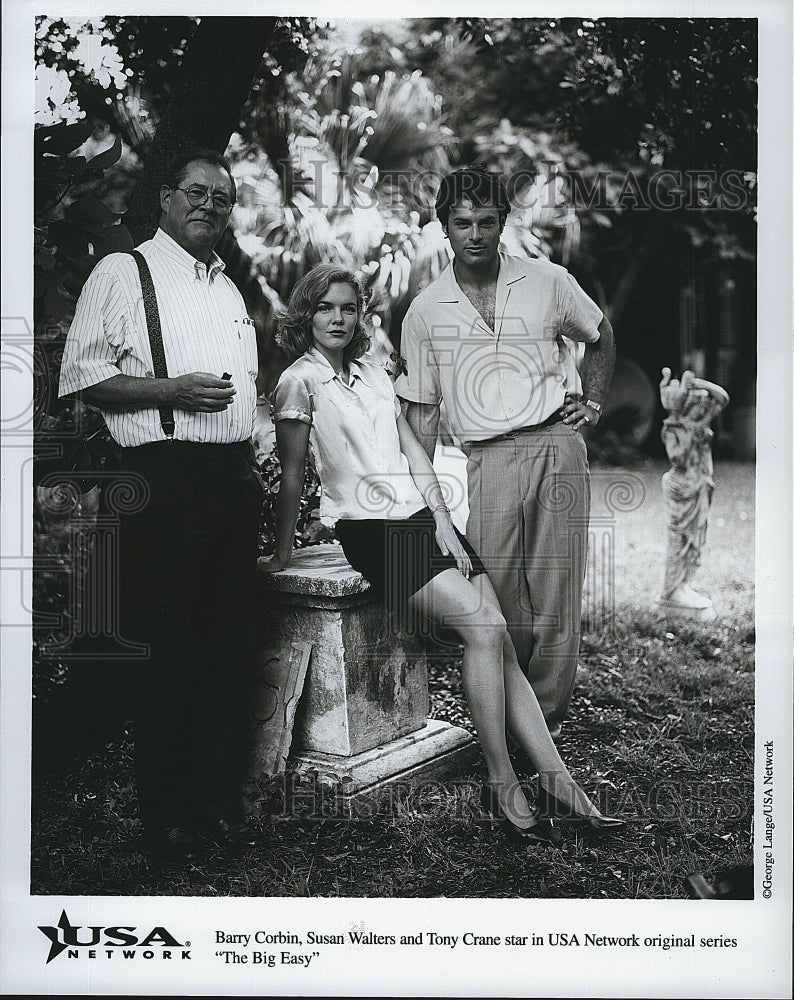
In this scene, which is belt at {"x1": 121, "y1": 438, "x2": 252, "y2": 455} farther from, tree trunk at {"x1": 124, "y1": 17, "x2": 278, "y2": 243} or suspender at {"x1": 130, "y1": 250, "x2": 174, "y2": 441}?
tree trunk at {"x1": 124, "y1": 17, "x2": 278, "y2": 243}

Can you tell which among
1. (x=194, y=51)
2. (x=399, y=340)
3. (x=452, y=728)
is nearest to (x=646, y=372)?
(x=399, y=340)

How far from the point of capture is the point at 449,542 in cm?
387

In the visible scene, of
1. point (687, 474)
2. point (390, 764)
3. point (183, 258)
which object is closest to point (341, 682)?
point (390, 764)

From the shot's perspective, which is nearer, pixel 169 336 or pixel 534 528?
pixel 169 336

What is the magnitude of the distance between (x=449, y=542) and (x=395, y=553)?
0.19 m

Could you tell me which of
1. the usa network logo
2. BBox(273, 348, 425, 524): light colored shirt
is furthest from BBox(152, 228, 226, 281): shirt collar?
the usa network logo

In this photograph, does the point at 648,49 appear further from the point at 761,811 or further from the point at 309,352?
the point at 761,811

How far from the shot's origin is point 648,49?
3.87m

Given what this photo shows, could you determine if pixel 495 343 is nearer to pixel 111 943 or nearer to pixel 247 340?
pixel 247 340

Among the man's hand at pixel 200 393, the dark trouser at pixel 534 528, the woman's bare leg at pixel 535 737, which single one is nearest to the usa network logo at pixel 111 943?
the woman's bare leg at pixel 535 737

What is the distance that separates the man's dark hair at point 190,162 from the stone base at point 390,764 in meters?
1.95

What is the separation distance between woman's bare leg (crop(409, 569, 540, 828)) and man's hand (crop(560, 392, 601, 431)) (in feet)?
2.17

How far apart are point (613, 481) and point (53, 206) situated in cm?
215

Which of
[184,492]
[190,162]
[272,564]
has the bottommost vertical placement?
[272,564]
